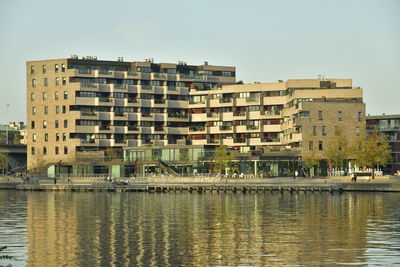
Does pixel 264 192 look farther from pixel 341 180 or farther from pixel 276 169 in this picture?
pixel 276 169

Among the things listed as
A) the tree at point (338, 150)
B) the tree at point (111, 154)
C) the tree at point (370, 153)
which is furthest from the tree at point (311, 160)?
the tree at point (111, 154)

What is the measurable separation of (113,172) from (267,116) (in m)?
39.5

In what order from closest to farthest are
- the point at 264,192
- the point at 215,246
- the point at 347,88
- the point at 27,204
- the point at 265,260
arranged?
the point at 265,260 < the point at 215,246 < the point at 27,204 < the point at 264,192 < the point at 347,88

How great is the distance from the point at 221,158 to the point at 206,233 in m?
104

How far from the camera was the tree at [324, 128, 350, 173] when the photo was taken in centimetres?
16050

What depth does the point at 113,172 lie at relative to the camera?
624ft

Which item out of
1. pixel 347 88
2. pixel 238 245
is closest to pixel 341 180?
pixel 347 88

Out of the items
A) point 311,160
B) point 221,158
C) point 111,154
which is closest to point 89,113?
point 111,154

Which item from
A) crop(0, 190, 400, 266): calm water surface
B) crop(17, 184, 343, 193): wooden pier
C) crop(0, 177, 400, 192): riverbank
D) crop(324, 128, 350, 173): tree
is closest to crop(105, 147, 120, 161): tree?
crop(0, 177, 400, 192): riverbank

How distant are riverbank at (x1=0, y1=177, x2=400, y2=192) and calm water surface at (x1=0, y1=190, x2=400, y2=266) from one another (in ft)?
67.0

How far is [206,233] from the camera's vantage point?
6938 centimetres

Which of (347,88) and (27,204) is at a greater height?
(347,88)

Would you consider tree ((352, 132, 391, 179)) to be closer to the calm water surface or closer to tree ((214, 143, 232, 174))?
tree ((214, 143, 232, 174))

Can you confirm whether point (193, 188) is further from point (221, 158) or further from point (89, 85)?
point (89, 85)
